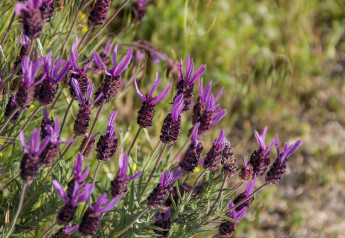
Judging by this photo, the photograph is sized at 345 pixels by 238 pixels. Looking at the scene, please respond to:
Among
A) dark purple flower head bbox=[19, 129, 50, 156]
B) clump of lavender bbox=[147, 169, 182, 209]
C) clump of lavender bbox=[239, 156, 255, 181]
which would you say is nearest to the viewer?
dark purple flower head bbox=[19, 129, 50, 156]

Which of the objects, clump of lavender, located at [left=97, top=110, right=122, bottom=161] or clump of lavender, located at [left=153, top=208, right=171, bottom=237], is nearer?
clump of lavender, located at [left=97, top=110, right=122, bottom=161]

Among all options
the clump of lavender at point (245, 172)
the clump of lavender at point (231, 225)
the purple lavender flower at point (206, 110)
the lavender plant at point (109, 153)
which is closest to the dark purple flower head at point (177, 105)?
the lavender plant at point (109, 153)

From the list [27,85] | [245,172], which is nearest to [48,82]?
[27,85]

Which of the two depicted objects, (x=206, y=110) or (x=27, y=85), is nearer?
(x=27, y=85)

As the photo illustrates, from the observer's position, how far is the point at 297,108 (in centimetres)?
314

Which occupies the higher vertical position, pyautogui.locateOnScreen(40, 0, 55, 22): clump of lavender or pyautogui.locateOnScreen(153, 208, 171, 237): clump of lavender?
pyautogui.locateOnScreen(40, 0, 55, 22): clump of lavender

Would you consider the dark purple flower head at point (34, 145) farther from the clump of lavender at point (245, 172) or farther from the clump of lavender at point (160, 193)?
the clump of lavender at point (245, 172)

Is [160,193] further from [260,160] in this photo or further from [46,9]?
[46,9]

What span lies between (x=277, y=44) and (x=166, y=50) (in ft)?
3.08

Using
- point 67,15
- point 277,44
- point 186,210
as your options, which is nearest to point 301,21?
point 277,44

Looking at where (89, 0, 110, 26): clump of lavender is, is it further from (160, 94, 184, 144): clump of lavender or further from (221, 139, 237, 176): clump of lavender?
(221, 139, 237, 176): clump of lavender

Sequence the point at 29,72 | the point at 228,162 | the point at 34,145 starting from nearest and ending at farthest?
the point at 34,145
the point at 29,72
the point at 228,162

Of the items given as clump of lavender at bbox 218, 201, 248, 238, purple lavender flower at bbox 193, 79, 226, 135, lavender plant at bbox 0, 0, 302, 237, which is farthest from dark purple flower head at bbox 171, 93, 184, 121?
clump of lavender at bbox 218, 201, 248, 238

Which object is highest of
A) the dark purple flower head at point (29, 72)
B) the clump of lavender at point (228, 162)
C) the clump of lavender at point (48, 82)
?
the dark purple flower head at point (29, 72)
